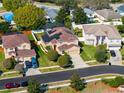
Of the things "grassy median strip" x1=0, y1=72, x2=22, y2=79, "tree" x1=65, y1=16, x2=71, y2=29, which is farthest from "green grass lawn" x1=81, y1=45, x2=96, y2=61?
"grassy median strip" x1=0, y1=72, x2=22, y2=79

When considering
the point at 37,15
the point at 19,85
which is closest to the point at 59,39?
the point at 37,15

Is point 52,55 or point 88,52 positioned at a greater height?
point 52,55

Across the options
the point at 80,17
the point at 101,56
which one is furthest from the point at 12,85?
the point at 80,17

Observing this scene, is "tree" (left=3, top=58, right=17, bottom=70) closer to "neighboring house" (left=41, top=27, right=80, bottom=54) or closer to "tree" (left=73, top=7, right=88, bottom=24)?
"neighboring house" (left=41, top=27, right=80, bottom=54)

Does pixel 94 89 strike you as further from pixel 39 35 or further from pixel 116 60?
pixel 39 35

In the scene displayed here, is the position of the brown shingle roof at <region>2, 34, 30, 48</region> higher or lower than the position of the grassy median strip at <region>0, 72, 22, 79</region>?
higher

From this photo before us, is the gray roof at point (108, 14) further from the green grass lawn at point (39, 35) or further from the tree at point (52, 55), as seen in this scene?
the tree at point (52, 55)
